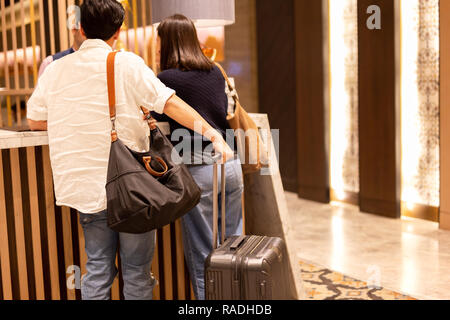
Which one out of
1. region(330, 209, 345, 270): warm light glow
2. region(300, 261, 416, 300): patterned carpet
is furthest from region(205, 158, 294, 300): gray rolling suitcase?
region(330, 209, 345, 270): warm light glow

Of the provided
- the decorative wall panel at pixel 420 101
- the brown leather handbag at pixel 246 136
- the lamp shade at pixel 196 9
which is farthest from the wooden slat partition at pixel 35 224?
the decorative wall panel at pixel 420 101

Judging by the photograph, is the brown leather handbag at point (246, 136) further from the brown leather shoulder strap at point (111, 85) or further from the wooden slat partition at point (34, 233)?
the wooden slat partition at point (34, 233)

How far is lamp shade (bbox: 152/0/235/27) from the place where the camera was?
2.88 meters

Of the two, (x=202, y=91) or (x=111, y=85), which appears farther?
(x=202, y=91)

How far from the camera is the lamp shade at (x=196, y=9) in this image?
288cm

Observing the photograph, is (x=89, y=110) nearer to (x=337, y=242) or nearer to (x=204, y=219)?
(x=204, y=219)

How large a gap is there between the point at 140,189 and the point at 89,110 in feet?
1.01

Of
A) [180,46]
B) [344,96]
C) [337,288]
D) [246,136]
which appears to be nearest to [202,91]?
[180,46]

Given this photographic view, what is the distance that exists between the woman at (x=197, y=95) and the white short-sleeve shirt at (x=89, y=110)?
38cm

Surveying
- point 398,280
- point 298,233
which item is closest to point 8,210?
point 398,280

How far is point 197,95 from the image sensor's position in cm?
222

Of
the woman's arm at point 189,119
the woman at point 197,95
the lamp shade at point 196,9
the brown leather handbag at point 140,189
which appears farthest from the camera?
the lamp shade at point 196,9

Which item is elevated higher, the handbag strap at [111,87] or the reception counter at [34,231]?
the handbag strap at [111,87]

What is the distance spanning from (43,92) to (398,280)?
95.9 inches
